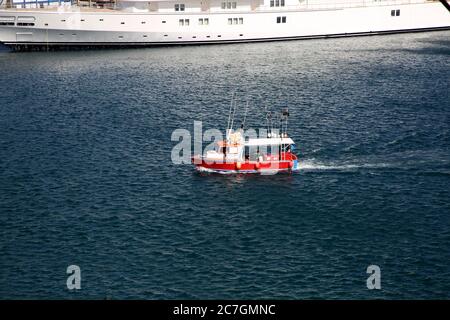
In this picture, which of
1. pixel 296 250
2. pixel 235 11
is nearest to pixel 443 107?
pixel 296 250

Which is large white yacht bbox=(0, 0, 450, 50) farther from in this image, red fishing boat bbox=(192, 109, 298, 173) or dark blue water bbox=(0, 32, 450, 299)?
red fishing boat bbox=(192, 109, 298, 173)

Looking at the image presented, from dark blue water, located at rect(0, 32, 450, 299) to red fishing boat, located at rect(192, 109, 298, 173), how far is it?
6.12 ft

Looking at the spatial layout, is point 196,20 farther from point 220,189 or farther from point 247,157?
point 220,189

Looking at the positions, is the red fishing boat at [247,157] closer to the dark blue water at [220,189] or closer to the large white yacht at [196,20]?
the dark blue water at [220,189]

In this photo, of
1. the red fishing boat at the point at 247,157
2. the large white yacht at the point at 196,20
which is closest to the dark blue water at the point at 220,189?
the red fishing boat at the point at 247,157

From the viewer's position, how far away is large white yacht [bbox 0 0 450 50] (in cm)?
15362

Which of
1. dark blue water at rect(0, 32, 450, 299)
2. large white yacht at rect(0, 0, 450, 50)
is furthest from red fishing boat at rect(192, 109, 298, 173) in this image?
large white yacht at rect(0, 0, 450, 50)

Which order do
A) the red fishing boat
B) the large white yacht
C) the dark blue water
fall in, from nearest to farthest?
1. the dark blue water
2. the red fishing boat
3. the large white yacht

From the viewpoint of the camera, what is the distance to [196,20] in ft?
522

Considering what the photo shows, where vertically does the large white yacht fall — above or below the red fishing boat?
above

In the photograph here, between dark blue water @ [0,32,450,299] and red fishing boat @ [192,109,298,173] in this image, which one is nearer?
dark blue water @ [0,32,450,299]

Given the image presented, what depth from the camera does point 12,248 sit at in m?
68.1

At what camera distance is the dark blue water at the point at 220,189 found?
62.5m

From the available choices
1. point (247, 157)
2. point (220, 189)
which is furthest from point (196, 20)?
point (220, 189)
